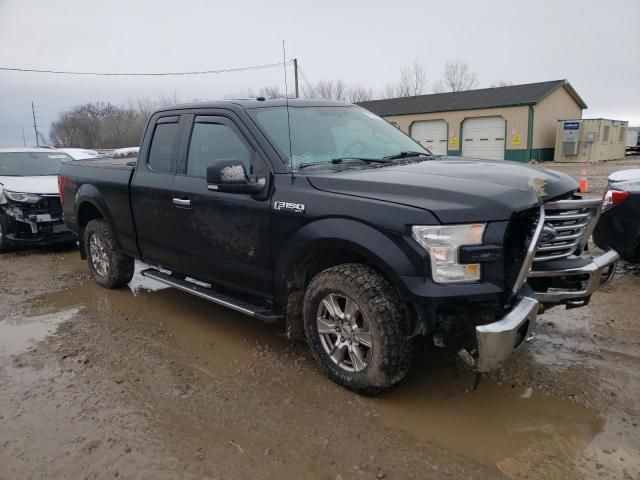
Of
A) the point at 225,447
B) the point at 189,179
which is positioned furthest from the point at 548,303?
the point at 189,179

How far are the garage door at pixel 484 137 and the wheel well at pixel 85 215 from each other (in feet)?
86.1

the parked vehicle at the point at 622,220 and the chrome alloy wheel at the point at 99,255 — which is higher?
the parked vehicle at the point at 622,220

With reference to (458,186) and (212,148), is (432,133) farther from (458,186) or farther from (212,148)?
(458,186)

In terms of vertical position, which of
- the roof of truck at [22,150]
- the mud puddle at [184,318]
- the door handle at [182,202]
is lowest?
the mud puddle at [184,318]

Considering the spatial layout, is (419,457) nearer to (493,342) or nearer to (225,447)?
(493,342)

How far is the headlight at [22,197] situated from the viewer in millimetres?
7770

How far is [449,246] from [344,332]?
38.0 inches

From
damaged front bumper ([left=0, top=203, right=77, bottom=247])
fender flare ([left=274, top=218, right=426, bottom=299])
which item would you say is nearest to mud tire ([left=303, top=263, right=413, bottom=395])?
fender flare ([left=274, top=218, right=426, bottom=299])

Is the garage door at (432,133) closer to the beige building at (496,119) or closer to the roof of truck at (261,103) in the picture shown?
the beige building at (496,119)

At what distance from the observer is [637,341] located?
410 cm

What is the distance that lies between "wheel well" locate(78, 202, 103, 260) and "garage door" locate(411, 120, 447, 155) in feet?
90.7

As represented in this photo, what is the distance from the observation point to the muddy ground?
2730 millimetres

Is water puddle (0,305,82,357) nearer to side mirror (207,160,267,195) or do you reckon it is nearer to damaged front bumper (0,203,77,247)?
side mirror (207,160,267,195)

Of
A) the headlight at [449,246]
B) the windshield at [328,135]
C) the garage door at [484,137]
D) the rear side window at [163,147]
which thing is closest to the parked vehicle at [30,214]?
the rear side window at [163,147]
